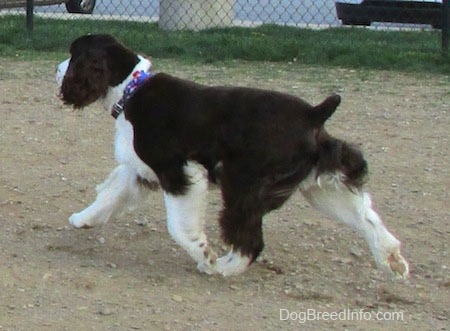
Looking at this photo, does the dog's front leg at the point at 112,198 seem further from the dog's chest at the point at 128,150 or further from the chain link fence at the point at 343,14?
the chain link fence at the point at 343,14

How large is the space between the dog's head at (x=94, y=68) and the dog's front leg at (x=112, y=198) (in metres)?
0.35

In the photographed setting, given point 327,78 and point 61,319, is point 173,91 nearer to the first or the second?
point 61,319

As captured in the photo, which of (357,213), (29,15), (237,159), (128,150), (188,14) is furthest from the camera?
(188,14)

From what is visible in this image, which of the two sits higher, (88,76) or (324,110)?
(324,110)

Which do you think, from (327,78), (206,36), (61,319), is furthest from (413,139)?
(206,36)

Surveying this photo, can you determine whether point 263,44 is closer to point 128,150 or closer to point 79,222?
point 79,222

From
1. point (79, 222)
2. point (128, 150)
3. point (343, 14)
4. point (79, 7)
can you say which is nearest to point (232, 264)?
point (128, 150)

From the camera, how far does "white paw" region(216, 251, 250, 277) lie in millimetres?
4312

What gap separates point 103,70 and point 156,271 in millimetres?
862

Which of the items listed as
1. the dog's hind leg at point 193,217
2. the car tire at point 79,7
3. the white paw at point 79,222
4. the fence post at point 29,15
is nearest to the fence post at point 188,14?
the fence post at point 29,15

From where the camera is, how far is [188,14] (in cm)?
1177

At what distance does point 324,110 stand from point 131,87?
83cm

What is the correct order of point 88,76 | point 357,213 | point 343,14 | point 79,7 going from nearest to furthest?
point 357,213
point 88,76
point 343,14
point 79,7

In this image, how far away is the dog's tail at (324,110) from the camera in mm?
4148
